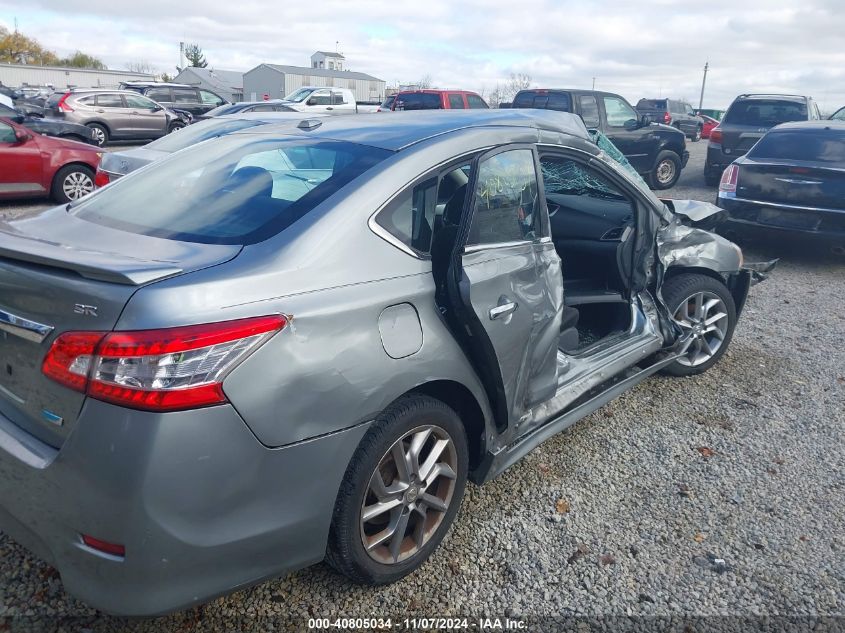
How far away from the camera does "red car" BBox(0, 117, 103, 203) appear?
31.3 feet

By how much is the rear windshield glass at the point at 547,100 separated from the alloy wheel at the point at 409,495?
33.3 ft

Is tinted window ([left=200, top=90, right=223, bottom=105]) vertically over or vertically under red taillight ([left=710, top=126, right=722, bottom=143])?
over

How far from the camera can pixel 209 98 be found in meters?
27.3

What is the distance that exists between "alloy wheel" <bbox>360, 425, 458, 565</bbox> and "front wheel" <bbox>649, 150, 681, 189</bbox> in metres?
11.6

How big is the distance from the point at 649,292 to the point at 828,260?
5493mm

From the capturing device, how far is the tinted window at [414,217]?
234 centimetres

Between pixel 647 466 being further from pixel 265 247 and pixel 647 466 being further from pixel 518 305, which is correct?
pixel 265 247

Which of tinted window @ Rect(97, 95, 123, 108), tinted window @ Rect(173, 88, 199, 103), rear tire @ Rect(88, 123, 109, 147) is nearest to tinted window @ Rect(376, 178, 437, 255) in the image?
rear tire @ Rect(88, 123, 109, 147)

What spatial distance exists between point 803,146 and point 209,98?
24.5 m

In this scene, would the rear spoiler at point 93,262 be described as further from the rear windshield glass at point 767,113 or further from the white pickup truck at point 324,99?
the white pickup truck at point 324,99

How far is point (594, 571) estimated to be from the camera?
8.80 ft

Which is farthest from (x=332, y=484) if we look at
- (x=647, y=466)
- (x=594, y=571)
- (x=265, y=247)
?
(x=647, y=466)

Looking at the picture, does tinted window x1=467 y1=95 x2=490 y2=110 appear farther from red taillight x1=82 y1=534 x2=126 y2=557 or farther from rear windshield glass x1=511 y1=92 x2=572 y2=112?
red taillight x1=82 y1=534 x2=126 y2=557

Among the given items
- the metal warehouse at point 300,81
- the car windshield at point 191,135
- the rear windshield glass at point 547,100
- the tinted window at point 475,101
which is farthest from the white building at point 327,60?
the car windshield at point 191,135
